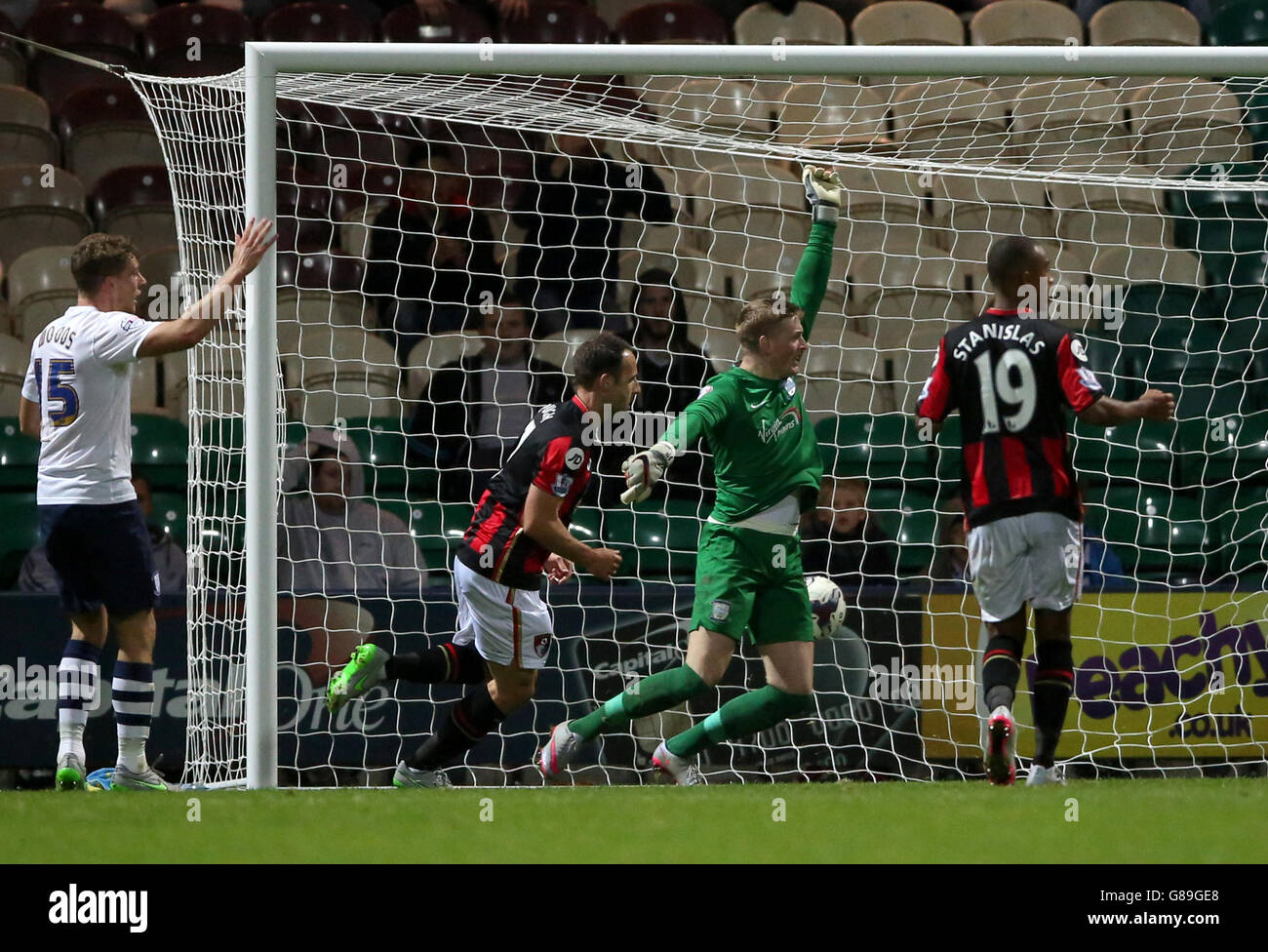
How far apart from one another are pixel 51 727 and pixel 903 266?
503cm

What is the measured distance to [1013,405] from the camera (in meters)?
5.07

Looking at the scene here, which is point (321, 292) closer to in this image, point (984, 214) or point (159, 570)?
point (159, 570)

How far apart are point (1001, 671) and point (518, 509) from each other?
6.08ft

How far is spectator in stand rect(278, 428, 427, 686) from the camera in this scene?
6555 mm

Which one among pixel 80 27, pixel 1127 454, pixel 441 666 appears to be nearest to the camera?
pixel 441 666

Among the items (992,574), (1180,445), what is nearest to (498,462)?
(992,574)

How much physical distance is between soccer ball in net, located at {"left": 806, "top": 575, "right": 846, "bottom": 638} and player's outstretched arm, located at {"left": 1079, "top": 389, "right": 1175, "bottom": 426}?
1.15 metres

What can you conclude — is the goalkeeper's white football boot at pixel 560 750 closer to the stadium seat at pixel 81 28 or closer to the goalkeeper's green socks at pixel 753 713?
the goalkeeper's green socks at pixel 753 713

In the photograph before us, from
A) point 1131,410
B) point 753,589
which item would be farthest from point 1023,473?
point 753,589

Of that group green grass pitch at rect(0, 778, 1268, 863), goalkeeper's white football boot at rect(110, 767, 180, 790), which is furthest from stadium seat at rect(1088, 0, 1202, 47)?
goalkeeper's white football boot at rect(110, 767, 180, 790)

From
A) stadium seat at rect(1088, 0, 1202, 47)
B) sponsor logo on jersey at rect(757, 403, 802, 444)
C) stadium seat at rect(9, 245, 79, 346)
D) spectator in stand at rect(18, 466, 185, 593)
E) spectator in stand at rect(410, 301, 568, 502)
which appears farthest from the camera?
stadium seat at rect(1088, 0, 1202, 47)

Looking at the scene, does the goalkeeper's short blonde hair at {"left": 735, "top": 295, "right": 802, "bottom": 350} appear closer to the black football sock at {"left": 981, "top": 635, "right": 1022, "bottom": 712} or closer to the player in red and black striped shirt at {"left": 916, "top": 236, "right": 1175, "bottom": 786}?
the player in red and black striped shirt at {"left": 916, "top": 236, "right": 1175, "bottom": 786}

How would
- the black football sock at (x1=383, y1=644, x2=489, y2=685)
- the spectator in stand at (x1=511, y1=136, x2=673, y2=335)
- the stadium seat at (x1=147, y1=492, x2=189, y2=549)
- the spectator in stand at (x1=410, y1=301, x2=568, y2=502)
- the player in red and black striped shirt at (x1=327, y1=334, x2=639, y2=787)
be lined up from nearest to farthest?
1. the player in red and black striped shirt at (x1=327, y1=334, x2=639, y2=787)
2. the black football sock at (x1=383, y1=644, x2=489, y2=685)
3. the spectator in stand at (x1=410, y1=301, x2=568, y2=502)
4. the stadium seat at (x1=147, y1=492, x2=189, y2=549)
5. the spectator in stand at (x1=511, y1=136, x2=673, y2=335)

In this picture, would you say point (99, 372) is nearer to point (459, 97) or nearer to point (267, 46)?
point (267, 46)
